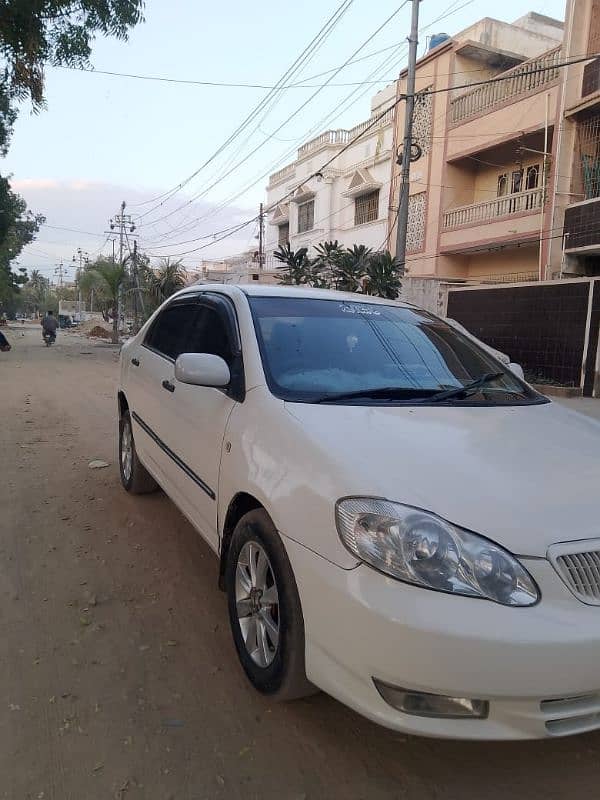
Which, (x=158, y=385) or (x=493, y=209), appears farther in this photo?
(x=493, y=209)

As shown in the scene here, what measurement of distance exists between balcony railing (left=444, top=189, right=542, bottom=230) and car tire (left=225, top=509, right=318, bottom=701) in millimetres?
17481

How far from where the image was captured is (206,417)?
3.09 m

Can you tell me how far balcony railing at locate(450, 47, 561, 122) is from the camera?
17109mm

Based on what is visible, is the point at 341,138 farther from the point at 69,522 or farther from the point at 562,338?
the point at 69,522

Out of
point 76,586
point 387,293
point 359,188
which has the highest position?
point 359,188

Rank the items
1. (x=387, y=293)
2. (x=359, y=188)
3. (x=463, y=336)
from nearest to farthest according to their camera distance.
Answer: (x=463, y=336) → (x=387, y=293) → (x=359, y=188)

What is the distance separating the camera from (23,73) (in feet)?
33.5

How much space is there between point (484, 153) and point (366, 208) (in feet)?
28.0

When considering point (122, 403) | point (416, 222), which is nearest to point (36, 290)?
point (416, 222)

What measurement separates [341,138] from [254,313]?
30189 mm

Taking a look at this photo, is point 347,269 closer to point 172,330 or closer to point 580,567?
point 172,330

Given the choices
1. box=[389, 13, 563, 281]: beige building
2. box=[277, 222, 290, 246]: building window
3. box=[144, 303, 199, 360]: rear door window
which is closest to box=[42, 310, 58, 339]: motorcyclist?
box=[277, 222, 290, 246]: building window

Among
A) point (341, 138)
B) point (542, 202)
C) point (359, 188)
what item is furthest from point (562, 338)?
point (341, 138)

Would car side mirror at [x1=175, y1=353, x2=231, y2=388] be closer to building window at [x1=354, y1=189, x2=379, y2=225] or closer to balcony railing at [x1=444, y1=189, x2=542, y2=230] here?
balcony railing at [x1=444, y1=189, x2=542, y2=230]
